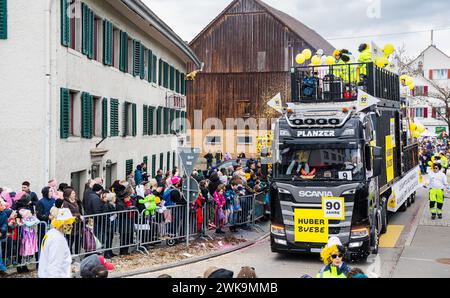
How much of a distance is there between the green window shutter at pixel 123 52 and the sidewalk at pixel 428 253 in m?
11.8

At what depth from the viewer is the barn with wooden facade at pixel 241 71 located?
1880 inches

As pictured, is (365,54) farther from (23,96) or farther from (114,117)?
(23,96)

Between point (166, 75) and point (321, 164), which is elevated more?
point (166, 75)

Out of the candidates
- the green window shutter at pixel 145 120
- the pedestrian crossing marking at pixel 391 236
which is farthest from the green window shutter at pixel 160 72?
the pedestrian crossing marking at pixel 391 236

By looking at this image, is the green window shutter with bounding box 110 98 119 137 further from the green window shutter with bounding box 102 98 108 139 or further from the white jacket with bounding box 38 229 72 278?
the white jacket with bounding box 38 229 72 278

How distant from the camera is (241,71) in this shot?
4881 cm

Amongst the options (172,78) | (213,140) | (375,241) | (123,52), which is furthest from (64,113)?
(213,140)

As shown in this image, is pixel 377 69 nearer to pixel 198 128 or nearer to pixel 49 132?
pixel 49 132

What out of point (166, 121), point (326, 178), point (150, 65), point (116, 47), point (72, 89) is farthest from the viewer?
point (166, 121)

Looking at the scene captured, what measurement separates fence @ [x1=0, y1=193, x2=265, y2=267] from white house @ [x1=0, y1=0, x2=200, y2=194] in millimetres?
3473

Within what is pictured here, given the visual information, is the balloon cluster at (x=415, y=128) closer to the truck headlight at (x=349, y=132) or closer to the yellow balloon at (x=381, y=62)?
the yellow balloon at (x=381, y=62)

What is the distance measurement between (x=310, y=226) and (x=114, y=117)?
36.1ft

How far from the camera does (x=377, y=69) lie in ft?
53.2
